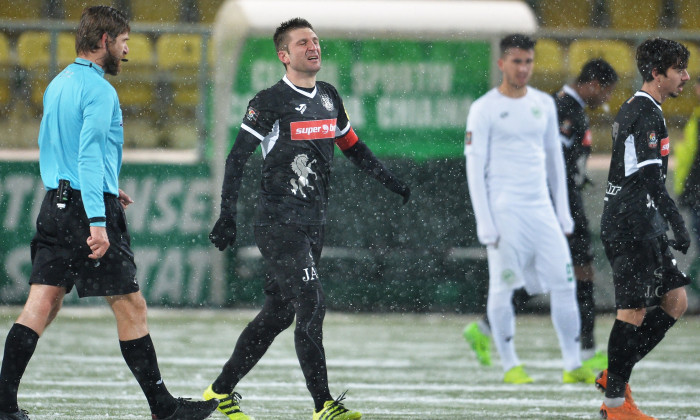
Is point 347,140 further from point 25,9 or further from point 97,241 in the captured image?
point 25,9

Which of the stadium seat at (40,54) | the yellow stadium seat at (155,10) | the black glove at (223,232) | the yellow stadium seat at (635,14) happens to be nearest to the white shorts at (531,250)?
the black glove at (223,232)

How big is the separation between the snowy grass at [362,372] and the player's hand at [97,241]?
122 centimetres

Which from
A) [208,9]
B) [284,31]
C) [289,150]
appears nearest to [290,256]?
[289,150]

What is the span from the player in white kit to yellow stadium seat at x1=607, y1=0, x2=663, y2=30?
7.56m

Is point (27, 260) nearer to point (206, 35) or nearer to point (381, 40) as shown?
point (206, 35)

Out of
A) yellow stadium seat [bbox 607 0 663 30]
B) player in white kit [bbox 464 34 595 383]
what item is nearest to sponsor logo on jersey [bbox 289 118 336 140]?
player in white kit [bbox 464 34 595 383]

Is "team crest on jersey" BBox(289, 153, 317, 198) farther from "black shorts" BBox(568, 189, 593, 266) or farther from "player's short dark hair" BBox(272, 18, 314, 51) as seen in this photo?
"black shorts" BBox(568, 189, 593, 266)

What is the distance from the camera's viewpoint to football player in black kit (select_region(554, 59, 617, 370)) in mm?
8273

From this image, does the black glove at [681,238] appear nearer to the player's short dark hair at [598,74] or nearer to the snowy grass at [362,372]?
the snowy grass at [362,372]

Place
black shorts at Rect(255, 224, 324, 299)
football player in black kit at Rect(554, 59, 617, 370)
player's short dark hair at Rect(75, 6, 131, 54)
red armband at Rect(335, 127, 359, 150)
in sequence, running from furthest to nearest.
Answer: football player in black kit at Rect(554, 59, 617, 370) < red armband at Rect(335, 127, 359, 150) < black shorts at Rect(255, 224, 324, 299) < player's short dark hair at Rect(75, 6, 131, 54)

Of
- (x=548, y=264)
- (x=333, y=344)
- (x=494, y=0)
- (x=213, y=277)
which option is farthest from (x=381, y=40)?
(x=548, y=264)

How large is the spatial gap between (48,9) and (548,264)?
8947 millimetres

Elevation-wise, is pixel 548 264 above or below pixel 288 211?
below

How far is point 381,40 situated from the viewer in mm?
12250
